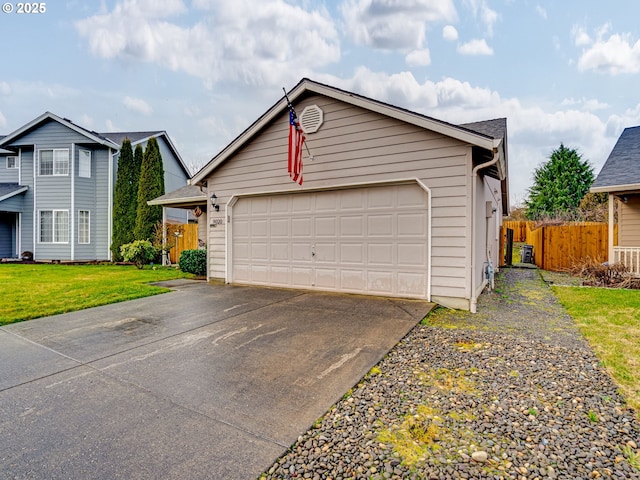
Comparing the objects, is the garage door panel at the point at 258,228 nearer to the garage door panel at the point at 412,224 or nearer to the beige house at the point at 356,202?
the beige house at the point at 356,202

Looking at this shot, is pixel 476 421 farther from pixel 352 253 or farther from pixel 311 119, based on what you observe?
pixel 311 119

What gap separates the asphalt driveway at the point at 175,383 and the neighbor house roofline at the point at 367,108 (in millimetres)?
3015

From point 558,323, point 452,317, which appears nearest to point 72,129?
point 452,317

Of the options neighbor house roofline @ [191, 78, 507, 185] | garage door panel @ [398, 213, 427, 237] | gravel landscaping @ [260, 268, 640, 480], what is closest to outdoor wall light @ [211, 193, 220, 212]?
neighbor house roofline @ [191, 78, 507, 185]

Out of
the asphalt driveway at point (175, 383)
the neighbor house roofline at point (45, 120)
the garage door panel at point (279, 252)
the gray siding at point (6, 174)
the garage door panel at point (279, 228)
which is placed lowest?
the asphalt driveway at point (175, 383)

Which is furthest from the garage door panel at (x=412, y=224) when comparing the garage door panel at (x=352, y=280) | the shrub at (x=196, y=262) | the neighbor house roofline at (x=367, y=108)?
the shrub at (x=196, y=262)

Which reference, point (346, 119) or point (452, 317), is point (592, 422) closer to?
point (452, 317)

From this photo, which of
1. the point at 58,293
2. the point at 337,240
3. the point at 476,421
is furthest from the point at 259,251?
the point at 476,421

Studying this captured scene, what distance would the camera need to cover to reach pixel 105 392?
298 cm

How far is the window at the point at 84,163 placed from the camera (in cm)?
1576

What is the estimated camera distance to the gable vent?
740 cm

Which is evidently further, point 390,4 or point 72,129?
point 72,129

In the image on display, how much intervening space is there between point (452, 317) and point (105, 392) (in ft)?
15.6

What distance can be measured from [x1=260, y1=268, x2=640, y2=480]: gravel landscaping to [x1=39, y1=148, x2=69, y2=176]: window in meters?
17.9
